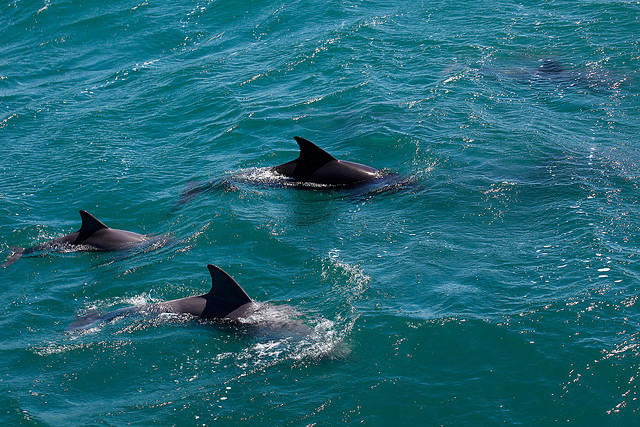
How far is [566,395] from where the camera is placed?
10.8 meters

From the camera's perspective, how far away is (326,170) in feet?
61.5

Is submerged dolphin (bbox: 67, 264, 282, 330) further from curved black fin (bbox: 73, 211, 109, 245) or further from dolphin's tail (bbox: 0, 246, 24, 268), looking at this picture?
dolphin's tail (bbox: 0, 246, 24, 268)

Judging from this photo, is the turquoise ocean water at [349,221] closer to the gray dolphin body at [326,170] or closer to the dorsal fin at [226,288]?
the gray dolphin body at [326,170]

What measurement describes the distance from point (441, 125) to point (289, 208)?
6387 mm

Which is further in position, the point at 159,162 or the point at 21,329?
the point at 159,162

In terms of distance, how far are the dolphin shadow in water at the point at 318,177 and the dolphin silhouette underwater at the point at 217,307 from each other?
5306mm

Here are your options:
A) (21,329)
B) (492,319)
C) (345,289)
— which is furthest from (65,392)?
(492,319)

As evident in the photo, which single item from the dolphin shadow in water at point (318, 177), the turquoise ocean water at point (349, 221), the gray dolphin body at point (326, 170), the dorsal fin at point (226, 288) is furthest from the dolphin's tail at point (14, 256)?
the gray dolphin body at point (326, 170)

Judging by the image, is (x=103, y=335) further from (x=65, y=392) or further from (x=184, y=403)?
(x=184, y=403)

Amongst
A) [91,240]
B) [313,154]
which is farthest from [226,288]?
[313,154]

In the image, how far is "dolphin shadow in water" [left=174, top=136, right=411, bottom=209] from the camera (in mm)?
18500

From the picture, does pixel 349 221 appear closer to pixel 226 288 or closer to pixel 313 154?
pixel 313 154

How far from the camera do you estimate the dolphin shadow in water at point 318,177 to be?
18.5m

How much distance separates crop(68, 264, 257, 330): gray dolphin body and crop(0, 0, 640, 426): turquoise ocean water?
304mm
